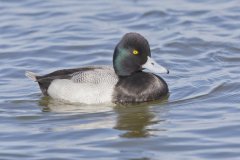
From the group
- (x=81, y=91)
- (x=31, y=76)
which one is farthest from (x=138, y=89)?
(x=31, y=76)

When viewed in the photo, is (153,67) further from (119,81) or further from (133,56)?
(119,81)

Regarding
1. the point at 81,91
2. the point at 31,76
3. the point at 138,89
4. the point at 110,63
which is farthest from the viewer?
the point at 110,63

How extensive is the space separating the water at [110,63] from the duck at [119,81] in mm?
218

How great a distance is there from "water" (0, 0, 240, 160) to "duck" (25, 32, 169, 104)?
22 cm

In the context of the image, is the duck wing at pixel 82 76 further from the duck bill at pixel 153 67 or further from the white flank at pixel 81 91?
the duck bill at pixel 153 67

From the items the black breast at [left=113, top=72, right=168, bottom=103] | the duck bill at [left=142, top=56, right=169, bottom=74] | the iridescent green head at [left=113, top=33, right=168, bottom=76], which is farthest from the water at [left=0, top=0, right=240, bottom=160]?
the iridescent green head at [left=113, top=33, right=168, bottom=76]

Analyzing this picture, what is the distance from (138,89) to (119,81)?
1.00 feet

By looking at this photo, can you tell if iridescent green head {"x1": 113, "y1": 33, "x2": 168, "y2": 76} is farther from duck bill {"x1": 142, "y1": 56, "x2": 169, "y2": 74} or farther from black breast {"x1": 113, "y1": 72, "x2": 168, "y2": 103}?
black breast {"x1": 113, "y1": 72, "x2": 168, "y2": 103}

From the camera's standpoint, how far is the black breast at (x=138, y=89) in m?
12.0

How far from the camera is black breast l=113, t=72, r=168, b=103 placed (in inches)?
473

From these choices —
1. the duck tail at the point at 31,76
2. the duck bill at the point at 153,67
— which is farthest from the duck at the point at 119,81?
the duck tail at the point at 31,76

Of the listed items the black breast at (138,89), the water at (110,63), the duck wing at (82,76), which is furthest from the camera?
the duck wing at (82,76)

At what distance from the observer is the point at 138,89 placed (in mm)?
12102

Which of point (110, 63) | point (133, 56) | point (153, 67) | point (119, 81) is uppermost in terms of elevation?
point (133, 56)
